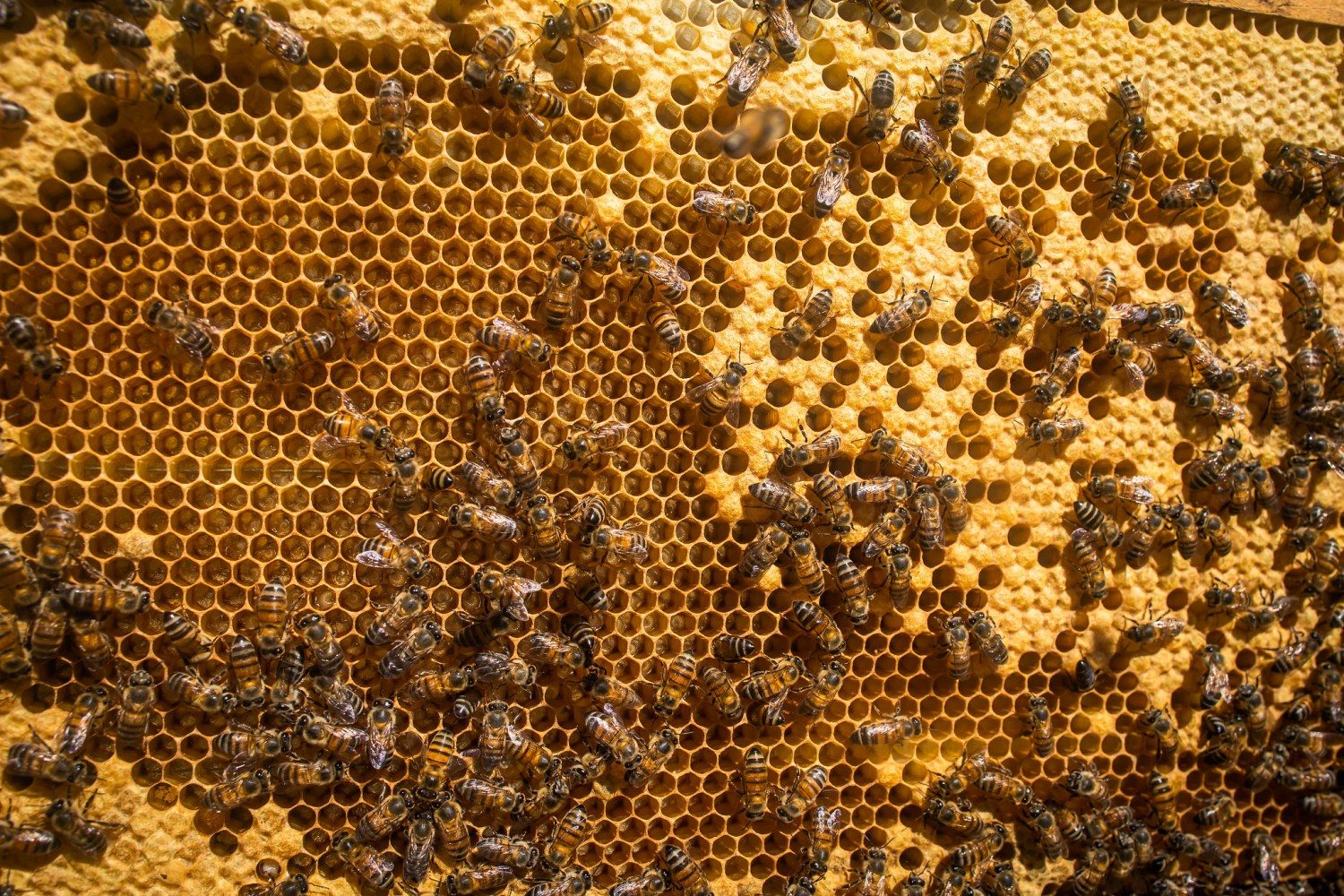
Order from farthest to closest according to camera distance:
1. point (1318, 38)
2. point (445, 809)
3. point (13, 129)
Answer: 1. point (1318, 38)
2. point (445, 809)
3. point (13, 129)

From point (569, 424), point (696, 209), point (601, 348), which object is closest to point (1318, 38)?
point (696, 209)

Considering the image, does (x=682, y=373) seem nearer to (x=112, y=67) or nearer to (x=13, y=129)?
(x=112, y=67)

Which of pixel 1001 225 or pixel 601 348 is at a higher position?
pixel 1001 225

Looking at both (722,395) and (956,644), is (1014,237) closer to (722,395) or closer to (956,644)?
(722,395)

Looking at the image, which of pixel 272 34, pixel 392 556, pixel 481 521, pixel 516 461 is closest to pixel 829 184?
pixel 516 461

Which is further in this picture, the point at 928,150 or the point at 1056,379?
the point at 1056,379

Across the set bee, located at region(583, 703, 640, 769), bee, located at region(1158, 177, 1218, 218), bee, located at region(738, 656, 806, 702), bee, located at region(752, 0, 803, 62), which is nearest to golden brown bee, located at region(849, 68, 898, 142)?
bee, located at region(752, 0, 803, 62)

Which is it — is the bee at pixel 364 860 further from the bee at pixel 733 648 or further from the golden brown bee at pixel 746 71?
the golden brown bee at pixel 746 71
